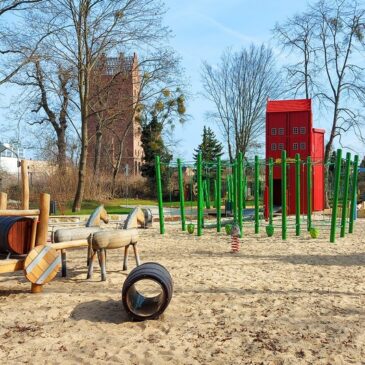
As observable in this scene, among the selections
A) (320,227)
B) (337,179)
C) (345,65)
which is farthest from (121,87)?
(337,179)

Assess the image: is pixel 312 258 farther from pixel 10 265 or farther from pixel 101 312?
pixel 10 265

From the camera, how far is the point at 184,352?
4066mm

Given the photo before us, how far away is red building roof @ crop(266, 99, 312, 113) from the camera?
835 inches

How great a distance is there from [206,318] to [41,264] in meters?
2.30

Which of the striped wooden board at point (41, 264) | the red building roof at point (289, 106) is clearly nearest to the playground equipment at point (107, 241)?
the striped wooden board at point (41, 264)

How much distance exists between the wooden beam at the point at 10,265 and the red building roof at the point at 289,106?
1689 cm

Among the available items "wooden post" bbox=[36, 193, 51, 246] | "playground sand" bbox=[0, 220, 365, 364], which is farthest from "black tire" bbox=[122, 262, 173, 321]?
"wooden post" bbox=[36, 193, 51, 246]

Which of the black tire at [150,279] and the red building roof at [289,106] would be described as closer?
the black tire at [150,279]

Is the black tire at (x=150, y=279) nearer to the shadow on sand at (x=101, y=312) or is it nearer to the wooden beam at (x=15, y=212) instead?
the shadow on sand at (x=101, y=312)

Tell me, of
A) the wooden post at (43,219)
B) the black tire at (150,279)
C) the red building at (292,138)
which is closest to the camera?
the black tire at (150,279)

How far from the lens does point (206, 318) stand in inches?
198

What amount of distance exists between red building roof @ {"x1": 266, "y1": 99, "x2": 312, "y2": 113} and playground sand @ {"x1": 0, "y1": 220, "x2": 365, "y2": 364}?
44.6 ft

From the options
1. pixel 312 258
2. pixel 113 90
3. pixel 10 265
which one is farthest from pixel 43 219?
pixel 113 90

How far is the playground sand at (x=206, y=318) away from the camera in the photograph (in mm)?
4031
